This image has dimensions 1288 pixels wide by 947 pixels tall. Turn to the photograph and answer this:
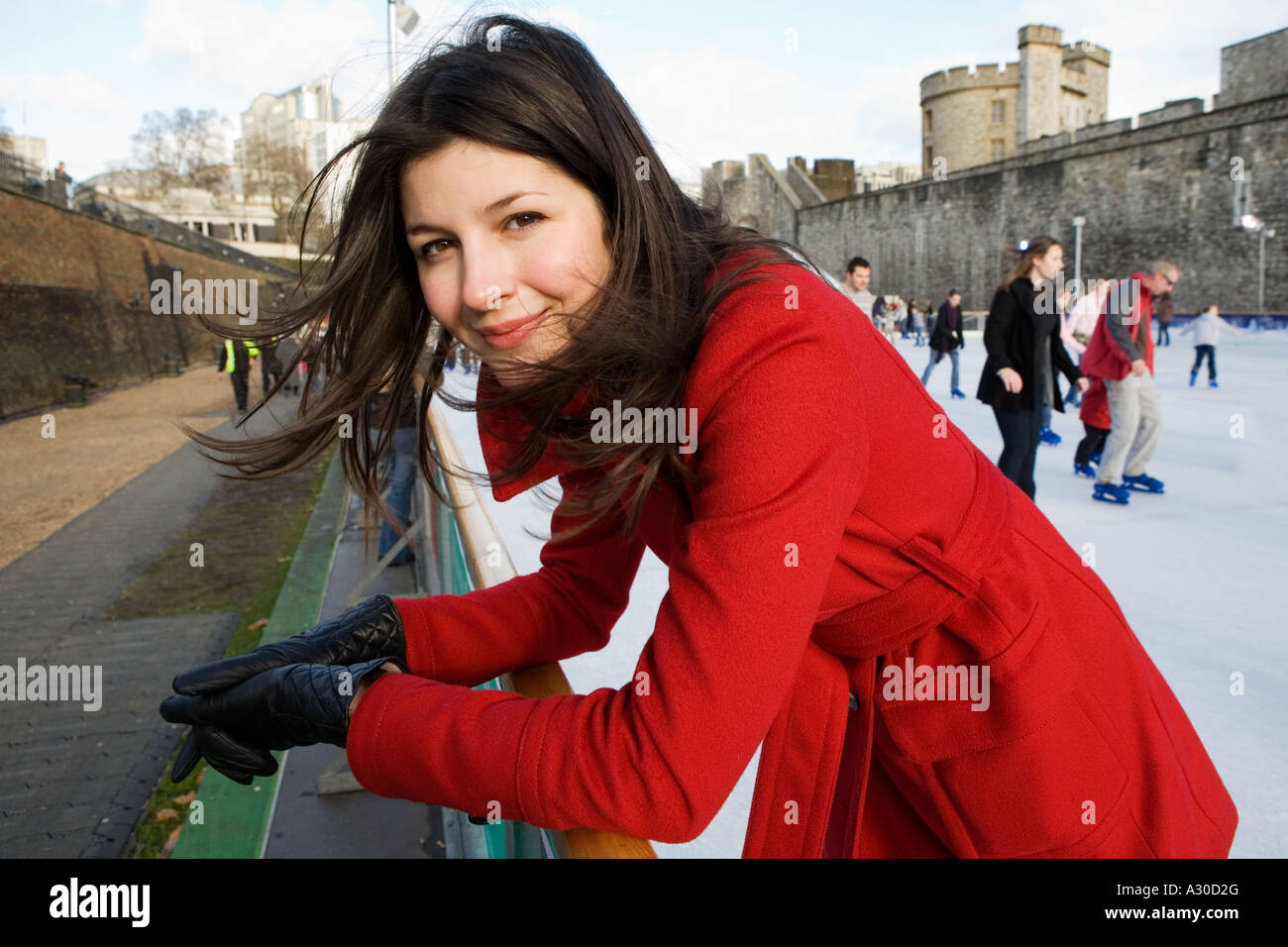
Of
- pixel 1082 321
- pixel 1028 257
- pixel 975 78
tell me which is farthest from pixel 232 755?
pixel 975 78

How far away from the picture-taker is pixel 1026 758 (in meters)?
0.99

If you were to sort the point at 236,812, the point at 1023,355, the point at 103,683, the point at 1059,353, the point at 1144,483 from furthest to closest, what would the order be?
the point at 1144,483, the point at 1059,353, the point at 1023,355, the point at 103,683, the point at 236,812

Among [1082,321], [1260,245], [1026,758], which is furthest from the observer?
[1260,245]

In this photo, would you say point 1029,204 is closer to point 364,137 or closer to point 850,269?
point 850,269

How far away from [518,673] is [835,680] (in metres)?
0.51

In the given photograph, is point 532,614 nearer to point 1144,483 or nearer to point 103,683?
point 103,683

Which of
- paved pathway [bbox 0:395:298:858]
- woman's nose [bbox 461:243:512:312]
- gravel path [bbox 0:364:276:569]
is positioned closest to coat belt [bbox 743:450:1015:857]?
woman's nose [bbox 461:243:512:312]

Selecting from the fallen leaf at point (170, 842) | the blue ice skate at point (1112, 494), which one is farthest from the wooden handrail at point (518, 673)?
the blue ice skate at point (1112, 494)

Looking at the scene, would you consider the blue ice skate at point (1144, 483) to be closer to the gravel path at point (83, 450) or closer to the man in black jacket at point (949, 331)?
the man in black jacket at point (949, 331)

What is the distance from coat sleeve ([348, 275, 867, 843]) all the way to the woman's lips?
235mm

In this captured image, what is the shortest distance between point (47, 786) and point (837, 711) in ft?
11.9

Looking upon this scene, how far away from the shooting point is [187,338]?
1111 inches

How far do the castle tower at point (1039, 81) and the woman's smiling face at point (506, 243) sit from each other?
132 ft
